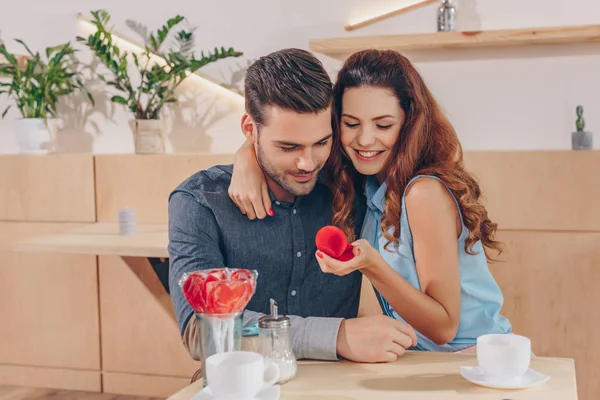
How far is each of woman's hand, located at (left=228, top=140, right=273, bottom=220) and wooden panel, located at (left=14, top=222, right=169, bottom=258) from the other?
3.14 ft

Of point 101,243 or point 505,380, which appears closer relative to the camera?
point 505,380

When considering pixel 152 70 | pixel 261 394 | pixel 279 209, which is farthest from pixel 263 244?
pixel 152 70

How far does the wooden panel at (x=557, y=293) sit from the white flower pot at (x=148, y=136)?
1608 mm

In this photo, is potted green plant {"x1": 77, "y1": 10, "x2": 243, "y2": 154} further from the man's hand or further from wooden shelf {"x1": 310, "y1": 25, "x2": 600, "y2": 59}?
the man's hand

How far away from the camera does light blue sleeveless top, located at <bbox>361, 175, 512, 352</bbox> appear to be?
1924mm

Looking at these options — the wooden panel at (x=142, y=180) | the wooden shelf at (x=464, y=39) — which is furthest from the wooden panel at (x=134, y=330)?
the wooden shelf at (x=464, y=39)

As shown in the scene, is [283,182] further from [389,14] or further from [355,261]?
[389,14]

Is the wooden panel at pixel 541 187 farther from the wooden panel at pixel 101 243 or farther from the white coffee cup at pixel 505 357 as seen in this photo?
the white coffee cup at pixel 505 357

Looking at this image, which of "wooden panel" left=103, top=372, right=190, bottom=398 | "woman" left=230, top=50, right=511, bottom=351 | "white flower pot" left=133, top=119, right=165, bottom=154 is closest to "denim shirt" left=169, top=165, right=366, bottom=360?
"woman" left=230, top=50, right=511, bottom=351

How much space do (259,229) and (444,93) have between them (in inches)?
68.7

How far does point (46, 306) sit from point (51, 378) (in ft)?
1.18

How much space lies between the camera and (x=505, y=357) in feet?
4.59

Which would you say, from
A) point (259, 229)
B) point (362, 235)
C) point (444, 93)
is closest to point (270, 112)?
point (259, 229)

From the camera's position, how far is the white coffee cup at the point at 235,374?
4.21 feet
